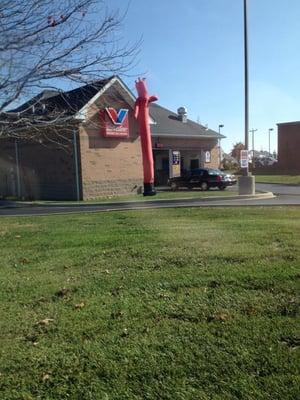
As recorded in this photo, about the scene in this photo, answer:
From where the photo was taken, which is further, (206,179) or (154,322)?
(206,179)

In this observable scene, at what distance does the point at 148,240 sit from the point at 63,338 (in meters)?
4.01

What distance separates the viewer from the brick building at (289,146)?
58.9 metres

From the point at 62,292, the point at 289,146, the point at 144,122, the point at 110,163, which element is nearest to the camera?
the point at 62,292

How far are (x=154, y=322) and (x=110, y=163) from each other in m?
25.3

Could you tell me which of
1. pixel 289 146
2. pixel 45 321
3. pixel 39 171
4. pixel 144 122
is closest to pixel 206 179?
pixel 144 122

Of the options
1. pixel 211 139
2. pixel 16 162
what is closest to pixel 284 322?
pixel 16 162

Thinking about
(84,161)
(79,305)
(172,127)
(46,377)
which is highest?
(172,127)

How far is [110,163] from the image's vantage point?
96.4 feet

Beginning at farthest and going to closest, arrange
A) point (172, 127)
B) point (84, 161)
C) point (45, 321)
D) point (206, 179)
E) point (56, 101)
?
point (172, 127) < point (206, 179) < point (84, 161) < point (56, 101) < point (45, 321)

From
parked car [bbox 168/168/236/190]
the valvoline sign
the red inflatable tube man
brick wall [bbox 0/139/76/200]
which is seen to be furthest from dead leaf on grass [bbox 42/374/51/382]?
parked car [bbox 168/168/236/190]

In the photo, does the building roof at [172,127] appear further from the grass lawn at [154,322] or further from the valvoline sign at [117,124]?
the grass lawn at [154,322]

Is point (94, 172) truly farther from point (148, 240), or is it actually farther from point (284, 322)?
point (284, 322)

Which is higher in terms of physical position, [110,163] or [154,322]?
[110,163]

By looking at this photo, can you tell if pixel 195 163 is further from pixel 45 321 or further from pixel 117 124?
pixel 45 321
